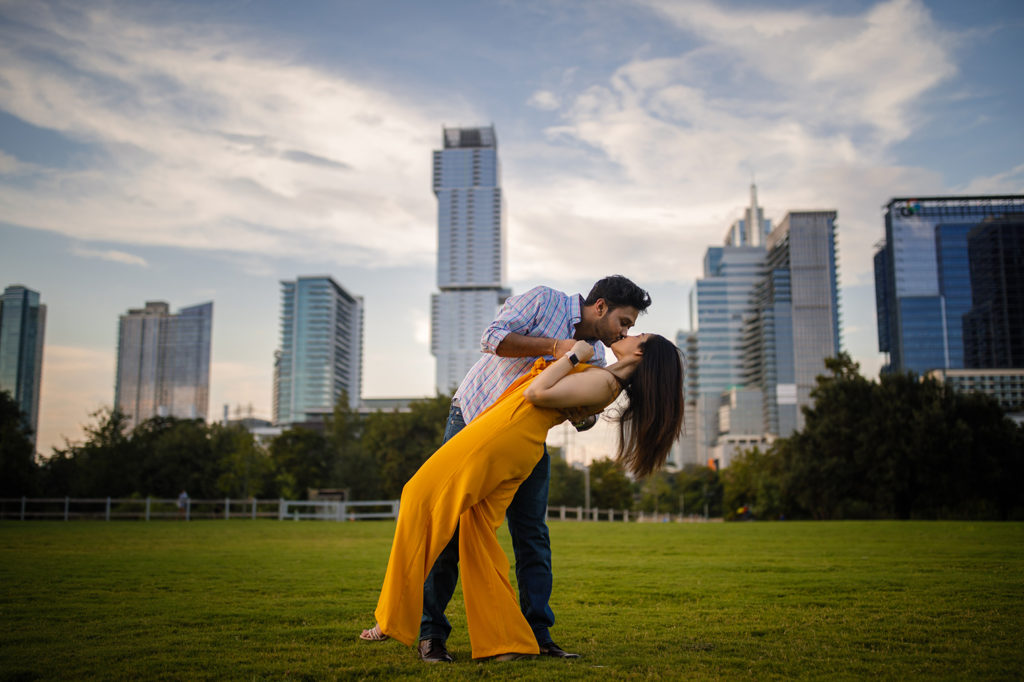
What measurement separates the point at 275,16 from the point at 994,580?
20.3 metres

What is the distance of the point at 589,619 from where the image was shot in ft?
16.5

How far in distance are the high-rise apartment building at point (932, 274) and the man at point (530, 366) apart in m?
162

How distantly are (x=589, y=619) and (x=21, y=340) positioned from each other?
527 ft

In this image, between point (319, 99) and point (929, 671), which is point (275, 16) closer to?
point (319, 99)

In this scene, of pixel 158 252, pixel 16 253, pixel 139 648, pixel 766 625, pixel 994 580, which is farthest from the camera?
pixel 158 252

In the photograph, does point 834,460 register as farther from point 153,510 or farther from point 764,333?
point 764,333

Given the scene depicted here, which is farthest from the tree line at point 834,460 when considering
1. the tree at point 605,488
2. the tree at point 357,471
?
the tree at point 605,488

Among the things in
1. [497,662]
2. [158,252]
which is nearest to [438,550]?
[497,662]

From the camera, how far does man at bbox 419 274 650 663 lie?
3928 millimetres

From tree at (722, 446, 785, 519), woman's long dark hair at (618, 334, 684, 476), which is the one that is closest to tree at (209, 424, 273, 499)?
tree at (722, 446, 785, 519)

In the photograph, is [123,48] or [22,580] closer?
[22,580]

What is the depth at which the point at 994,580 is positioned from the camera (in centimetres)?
654

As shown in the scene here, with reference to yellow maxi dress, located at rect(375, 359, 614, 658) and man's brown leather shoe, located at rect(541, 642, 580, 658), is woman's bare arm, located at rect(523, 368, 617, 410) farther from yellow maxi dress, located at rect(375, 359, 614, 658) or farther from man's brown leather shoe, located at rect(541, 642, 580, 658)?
man's brown leather shoe, located at rect(541, 642, 580, 658)

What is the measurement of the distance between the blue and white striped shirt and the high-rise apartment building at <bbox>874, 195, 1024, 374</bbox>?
162 meters
